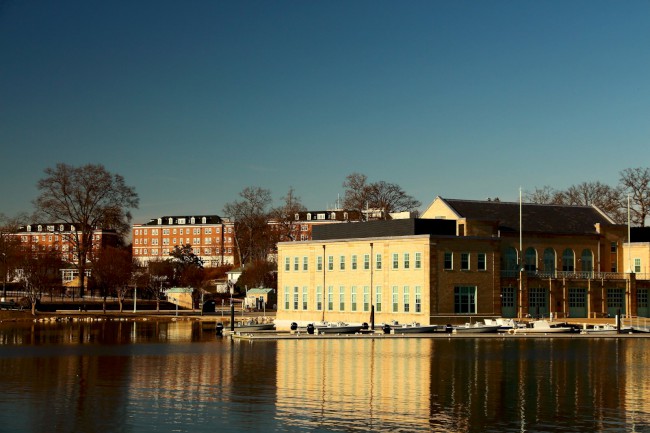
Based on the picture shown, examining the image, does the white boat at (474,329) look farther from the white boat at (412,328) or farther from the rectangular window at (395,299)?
the rectangular window at (395,299)

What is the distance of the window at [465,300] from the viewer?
91.1 m

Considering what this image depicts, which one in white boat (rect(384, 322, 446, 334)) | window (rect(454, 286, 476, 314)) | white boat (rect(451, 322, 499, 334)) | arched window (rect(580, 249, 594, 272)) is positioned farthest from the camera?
arched window (rect(580, 249, 594, 272))

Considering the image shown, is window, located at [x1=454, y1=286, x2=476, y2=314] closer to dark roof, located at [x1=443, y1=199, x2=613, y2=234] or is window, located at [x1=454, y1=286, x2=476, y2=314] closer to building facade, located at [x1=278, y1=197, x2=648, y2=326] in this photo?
building facade, located at [x1=278, y1=197, x2=648, y2=326]

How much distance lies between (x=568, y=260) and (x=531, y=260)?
4.93 metres

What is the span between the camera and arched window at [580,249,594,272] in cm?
10294

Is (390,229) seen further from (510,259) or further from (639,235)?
(639,235)

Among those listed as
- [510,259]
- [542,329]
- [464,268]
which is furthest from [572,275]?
[542,329]

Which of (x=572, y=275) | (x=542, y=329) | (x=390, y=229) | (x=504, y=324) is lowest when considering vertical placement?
(x=542, y=329)

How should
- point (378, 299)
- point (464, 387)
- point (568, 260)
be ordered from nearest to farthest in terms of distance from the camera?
point (464, 387) < point (378, 299) < point (568, 260)

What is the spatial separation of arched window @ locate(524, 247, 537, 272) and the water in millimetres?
22948

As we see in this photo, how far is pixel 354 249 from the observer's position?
97.0 meters

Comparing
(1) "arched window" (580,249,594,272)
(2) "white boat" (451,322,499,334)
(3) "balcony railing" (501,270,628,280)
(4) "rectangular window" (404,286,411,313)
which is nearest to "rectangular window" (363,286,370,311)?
(4) "rectangular window" (404,286,411,313)

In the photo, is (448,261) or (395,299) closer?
(448,261)

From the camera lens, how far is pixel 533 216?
337ft
